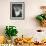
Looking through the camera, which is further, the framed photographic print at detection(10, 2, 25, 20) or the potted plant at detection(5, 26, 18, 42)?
the framed photographic print at detection(10, 2, 25, 20)

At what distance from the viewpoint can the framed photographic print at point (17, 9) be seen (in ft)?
9.91

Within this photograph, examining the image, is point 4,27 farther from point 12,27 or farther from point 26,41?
point 26,41

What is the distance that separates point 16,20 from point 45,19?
0.49 meters

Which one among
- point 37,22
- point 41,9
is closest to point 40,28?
point 37,22

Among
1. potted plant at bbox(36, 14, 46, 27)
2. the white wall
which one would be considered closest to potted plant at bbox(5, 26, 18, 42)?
the white wall

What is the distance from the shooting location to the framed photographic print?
302 cm

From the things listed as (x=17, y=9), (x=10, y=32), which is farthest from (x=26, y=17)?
(x=10, y=32)

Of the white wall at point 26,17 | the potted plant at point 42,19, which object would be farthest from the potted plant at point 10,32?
the potted plant at point 42,19

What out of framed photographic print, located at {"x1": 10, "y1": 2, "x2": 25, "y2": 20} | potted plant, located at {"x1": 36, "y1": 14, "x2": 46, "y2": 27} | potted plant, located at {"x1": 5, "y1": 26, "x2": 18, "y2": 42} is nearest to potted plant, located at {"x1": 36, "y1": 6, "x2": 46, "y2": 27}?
potted plant, located at {"x1": 36, "y1": 14, "x2": 46, "y2": 27}

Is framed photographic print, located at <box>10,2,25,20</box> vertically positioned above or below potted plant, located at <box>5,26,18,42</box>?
above

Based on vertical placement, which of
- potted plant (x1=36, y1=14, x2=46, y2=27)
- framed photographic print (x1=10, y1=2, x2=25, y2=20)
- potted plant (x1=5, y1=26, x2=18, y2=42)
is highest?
framed photographic print (x1=10, y1=2, x2=25, y2=20)

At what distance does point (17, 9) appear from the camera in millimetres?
3031

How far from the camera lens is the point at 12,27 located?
291 centimetres

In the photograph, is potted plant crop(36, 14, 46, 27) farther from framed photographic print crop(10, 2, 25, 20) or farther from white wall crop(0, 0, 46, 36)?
framed photographic print crop(10, 2, 25, 20)
